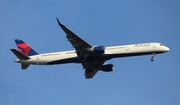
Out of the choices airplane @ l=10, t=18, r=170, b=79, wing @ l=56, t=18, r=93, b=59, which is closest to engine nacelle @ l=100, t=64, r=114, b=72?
airplane @ l=10, t=18, r=170, b=79

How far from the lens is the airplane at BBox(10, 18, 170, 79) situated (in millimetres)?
66500

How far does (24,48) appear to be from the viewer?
76.4 m

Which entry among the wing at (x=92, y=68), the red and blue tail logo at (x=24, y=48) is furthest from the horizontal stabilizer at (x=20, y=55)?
the wing at (x=92, y=68)

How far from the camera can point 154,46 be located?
6738cm

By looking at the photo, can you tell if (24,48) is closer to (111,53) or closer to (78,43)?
(78,43)

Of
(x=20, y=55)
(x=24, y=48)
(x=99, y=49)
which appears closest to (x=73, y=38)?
(x=99, y=49)

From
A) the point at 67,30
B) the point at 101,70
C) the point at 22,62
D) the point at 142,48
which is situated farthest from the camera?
the point at 101,70

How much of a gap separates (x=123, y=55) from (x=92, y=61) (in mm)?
7349

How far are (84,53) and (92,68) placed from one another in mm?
9661

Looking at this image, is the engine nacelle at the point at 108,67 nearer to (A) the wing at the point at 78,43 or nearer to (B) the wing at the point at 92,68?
(B) the wing at the point at 92,68

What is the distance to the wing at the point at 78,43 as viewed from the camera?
6393 cm

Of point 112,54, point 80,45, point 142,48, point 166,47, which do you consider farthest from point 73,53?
point 166,47

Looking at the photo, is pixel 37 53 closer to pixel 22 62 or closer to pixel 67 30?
pixel 22 62

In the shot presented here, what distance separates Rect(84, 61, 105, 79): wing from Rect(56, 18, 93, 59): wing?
19.3 feet
